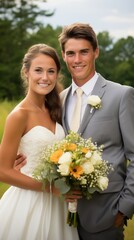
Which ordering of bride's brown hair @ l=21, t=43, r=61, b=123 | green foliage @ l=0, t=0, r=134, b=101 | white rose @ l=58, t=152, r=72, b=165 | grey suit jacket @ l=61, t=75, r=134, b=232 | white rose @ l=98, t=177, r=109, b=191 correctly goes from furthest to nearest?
green foliage @ l=0, t=0, r=134, b=101
bride's brown hair @ l=21, t=43, r=61, b=123
grey suit jacket @ l=61, t=75, r=134, b=232
white rose @ l=98, t=177, r=109, b=191
white rose @ l=58, t=152, r=72, b=165

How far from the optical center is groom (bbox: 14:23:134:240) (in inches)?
123

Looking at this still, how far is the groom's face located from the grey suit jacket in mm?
237

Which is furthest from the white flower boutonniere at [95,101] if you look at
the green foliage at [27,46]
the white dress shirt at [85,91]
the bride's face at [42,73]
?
the green foliage at [27,46]

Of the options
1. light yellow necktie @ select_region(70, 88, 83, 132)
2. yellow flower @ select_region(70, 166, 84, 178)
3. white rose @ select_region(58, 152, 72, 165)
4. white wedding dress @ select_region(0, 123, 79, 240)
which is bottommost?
white wedding dress @ select_region(0, 123, 79, 240)

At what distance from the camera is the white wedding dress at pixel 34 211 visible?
129 inches

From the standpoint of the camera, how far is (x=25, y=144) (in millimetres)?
3275

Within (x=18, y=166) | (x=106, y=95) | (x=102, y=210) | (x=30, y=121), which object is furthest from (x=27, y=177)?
(x=106, y=95)

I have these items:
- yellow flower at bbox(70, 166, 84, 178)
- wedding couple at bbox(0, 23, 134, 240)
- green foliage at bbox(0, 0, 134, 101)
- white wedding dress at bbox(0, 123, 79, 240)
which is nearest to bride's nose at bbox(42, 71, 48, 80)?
wedding couple at bbox(0, 23, 134, 240)

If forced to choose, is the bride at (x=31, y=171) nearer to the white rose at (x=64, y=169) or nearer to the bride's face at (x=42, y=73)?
the bride's face at (x=42, y=73)

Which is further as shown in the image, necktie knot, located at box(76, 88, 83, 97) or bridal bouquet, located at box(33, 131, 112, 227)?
necktie knot, located at box(76, 88, 83, 97)

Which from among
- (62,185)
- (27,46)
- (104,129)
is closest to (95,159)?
(62,185)

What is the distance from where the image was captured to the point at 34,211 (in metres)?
3.32

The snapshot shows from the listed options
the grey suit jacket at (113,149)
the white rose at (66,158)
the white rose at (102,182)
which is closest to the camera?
the white rose at (66,158)

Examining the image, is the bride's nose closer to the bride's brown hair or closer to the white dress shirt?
the bride's brown hair
